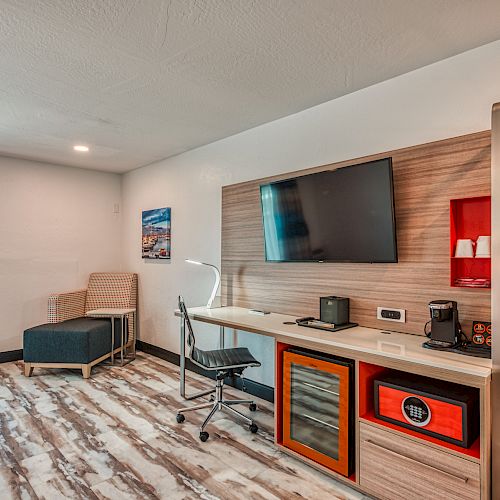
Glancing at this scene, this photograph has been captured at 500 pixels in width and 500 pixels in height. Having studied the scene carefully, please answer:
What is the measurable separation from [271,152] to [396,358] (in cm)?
212

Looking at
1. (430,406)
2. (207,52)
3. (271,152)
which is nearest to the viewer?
(430,406)

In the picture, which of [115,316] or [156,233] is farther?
[156,233]

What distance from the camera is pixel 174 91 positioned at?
2.77m

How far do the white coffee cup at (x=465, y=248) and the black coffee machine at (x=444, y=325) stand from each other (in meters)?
0.28

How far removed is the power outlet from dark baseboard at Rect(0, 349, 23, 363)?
432 cm

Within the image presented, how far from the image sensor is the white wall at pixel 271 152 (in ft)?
7.41

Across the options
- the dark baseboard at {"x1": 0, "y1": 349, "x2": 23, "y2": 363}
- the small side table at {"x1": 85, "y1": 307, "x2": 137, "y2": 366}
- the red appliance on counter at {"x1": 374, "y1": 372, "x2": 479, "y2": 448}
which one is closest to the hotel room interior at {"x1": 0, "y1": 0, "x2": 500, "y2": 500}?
the red appliance on counter at {"x1": 374, "y1": 372, "x2": 479, "y2": 448}

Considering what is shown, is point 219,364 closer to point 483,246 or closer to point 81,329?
point 483,246

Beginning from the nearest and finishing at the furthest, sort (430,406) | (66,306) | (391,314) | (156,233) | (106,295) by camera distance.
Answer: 1. (430,406)
2. (391,314)
3. (66,306)
4. (156,233)
5. (106,295)

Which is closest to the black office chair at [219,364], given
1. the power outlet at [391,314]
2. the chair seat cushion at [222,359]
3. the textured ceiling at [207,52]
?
the chair seat cushion at [222,359]

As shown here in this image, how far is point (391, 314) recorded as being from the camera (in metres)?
2.53

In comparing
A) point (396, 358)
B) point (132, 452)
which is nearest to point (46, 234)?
point (132, 452)

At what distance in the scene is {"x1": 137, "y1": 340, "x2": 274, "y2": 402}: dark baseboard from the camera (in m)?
3.43

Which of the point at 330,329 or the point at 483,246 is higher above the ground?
the point at 483,246
